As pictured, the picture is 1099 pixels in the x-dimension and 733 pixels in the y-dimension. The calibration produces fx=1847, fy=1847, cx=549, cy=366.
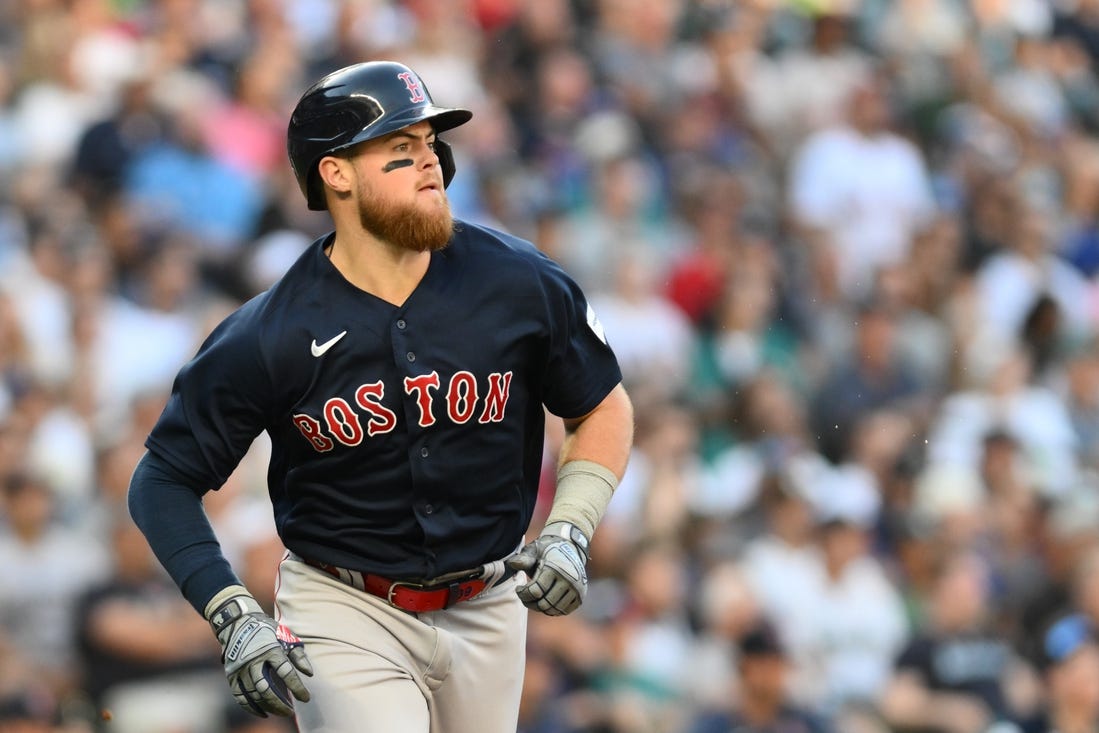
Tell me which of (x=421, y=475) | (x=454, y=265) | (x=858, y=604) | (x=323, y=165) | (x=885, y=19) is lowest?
(x=858, y=604)

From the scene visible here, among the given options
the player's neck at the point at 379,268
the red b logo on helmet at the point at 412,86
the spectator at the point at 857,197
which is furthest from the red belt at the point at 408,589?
the spectator at the point at 857,197

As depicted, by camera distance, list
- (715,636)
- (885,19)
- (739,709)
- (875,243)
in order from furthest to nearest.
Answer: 1. (885,19)
2. (875,243)
3. (715,636)
4. (739,709)

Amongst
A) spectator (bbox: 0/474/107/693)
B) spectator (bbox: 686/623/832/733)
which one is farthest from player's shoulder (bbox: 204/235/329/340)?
spectator (bbox: 686/623/832/733)

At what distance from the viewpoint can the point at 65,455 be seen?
8195 millimetres

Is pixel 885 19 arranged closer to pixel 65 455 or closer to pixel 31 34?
pixel 31 34

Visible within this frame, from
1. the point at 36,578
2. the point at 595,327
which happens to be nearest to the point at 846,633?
the point at 36,578

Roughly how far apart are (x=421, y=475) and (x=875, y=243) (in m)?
7.62

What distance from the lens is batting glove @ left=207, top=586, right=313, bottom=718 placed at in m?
3.92

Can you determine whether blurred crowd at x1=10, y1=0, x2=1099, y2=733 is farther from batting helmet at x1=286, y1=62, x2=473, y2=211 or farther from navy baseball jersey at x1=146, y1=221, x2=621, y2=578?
batting helmet at x1=286, y1=62, x2=473, y2=211

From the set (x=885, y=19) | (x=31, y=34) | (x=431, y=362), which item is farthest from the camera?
(x=885, y=19)

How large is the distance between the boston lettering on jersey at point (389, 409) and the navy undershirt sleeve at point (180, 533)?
→ 31cm

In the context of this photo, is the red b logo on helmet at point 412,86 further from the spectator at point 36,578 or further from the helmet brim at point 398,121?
the spectator at point 36,578

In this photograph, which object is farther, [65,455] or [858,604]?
[858,604]

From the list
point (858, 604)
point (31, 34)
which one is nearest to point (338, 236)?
point (858, 604)
